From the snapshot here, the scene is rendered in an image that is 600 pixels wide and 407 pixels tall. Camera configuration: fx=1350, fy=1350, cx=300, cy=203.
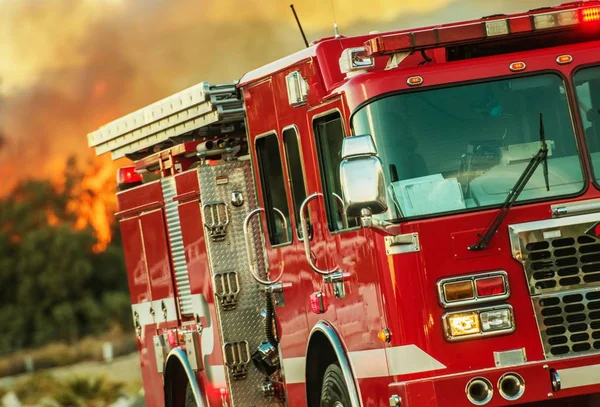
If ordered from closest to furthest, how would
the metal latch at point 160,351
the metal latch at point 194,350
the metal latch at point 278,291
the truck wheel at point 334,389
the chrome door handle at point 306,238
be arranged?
the chrome door handle at point 306,238 < the truck wheel at point 334,389 < the metal latch at point 278,291 < the metal latch at point 194,350 < the metal latch at point 160,351

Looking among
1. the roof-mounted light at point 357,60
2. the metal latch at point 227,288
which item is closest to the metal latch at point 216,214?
the metal latch at point 227,288

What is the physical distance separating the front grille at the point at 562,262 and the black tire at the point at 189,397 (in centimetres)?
448

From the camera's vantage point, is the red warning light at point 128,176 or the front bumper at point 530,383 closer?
the front bumper at point 530,383

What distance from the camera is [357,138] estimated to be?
7.10 metres

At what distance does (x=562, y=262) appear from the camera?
732cm

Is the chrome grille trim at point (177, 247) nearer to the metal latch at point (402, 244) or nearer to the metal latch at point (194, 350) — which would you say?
the metal latch at point (194, 350)

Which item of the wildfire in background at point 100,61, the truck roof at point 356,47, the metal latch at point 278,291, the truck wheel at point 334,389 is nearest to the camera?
the truck roof at point 356,47

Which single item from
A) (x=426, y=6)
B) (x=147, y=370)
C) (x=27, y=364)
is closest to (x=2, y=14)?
(x=27, y=364)

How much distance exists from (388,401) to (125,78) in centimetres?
3324

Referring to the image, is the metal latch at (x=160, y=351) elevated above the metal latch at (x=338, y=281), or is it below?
below

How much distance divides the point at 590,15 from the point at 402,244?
5.91ft

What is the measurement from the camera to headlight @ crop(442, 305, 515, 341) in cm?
725

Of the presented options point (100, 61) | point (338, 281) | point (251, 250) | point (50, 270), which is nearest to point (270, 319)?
point (251, 250)

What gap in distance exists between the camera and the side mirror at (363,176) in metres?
7.02
